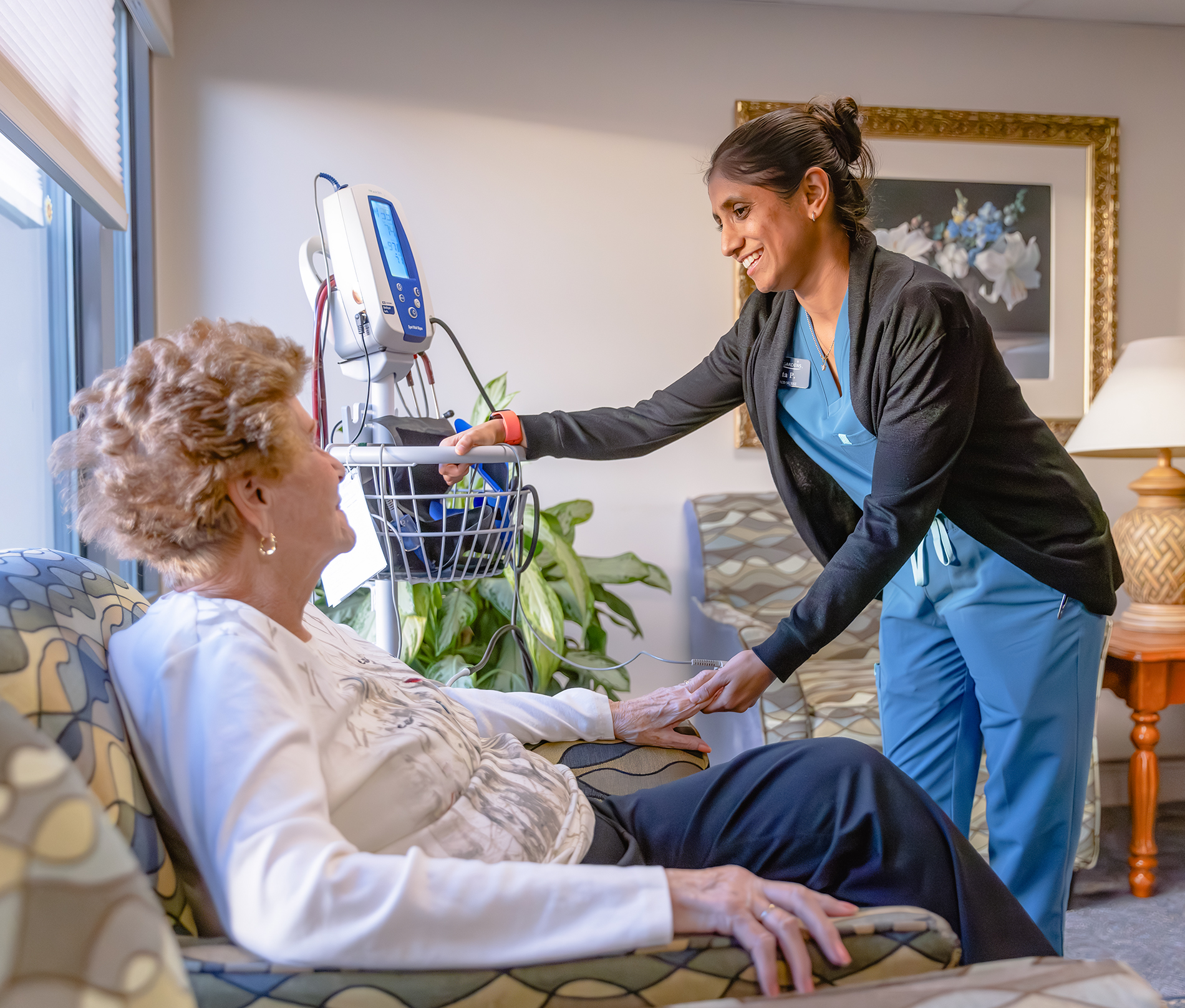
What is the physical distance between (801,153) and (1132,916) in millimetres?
1892

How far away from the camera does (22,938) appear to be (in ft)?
1.45

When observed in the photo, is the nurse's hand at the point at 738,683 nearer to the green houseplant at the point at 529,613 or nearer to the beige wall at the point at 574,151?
the green houseplant at the point at 529,613

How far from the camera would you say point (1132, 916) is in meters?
2.09

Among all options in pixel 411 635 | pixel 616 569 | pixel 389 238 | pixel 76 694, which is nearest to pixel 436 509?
pixel 389 238

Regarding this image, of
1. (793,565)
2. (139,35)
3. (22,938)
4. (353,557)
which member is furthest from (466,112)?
(22,938)

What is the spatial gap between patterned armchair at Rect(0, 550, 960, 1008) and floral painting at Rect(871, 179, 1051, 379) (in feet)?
8.54

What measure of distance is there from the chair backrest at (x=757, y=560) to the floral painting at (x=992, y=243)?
0.95m

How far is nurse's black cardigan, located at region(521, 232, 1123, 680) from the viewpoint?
1.23 m

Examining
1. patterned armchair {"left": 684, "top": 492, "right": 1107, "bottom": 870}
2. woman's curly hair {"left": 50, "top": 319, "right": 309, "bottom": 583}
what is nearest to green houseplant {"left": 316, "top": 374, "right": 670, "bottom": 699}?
patterned armchair {"left": 684, "top": 492, "right": 1107, "bottom": 870}

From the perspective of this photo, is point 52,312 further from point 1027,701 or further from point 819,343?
point 1027,701

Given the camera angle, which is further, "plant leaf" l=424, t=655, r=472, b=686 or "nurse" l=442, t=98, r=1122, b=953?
"plant leaf" l=424, t=655, r=472, b=686

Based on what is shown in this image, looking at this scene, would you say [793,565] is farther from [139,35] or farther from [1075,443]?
[139,35]

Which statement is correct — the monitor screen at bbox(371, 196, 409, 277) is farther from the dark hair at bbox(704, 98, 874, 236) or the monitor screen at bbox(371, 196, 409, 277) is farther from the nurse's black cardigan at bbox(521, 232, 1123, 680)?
the nurse's black cardigan at bbox(521, 232, 1123, 680)

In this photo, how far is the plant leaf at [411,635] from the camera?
2057mm
